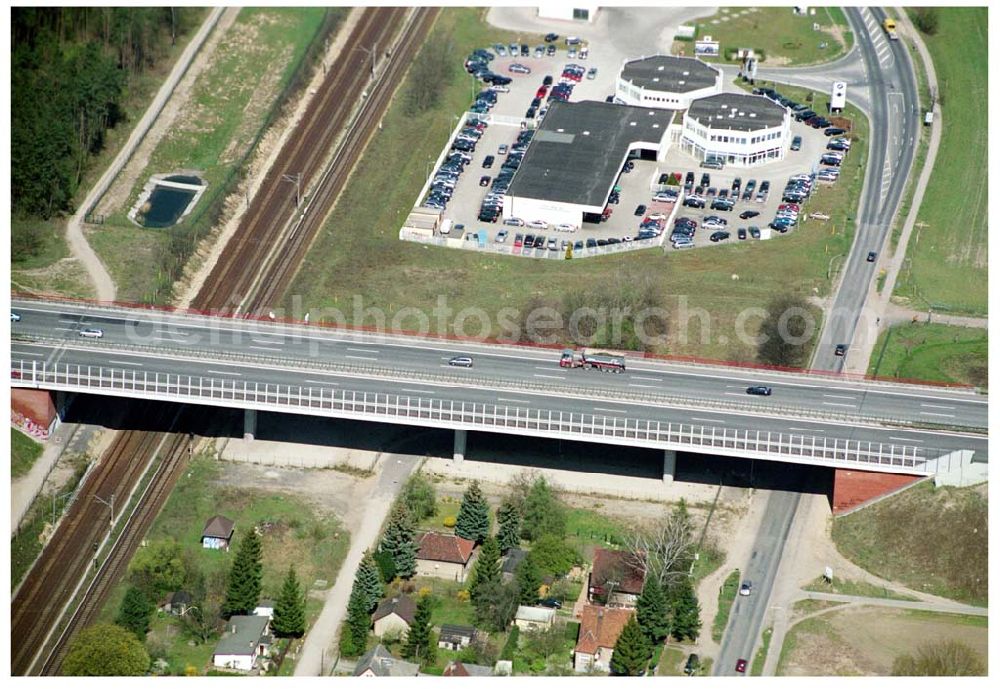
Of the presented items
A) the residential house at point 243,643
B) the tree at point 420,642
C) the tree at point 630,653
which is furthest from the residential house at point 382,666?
the tree at point 630,653

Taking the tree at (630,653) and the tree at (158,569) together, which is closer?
the tree at (630,653)

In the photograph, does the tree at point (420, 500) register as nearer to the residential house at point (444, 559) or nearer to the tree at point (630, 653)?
the residential house at point (444, 559)

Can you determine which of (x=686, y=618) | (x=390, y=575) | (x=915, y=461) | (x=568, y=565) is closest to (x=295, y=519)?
(x=390, y=575)

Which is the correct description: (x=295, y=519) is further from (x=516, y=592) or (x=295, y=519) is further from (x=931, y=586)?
(x=931, y=586)

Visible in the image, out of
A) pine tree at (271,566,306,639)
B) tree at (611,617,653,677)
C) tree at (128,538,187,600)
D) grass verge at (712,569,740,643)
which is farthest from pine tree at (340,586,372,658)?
→ grass verge at (712,569,740,643)

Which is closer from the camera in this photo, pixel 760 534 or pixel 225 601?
pixel 225 601
